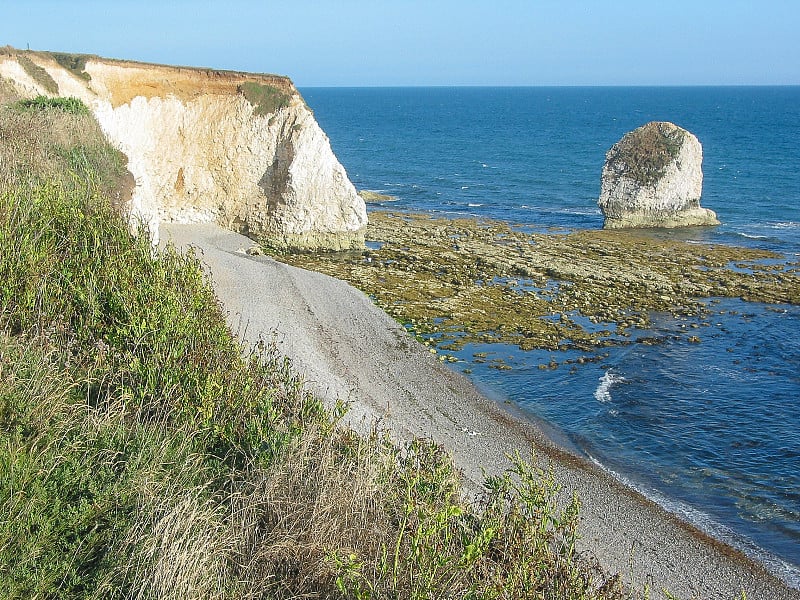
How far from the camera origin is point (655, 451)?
2094 cm

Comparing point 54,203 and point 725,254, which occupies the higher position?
point 54,203

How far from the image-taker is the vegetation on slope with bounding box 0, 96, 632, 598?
854 centimetres

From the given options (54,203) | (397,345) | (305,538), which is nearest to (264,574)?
(305,538)

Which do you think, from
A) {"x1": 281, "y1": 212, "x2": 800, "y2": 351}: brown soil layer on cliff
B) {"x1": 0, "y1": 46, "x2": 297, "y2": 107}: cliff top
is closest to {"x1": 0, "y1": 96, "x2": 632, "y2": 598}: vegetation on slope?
{"x1": 281, "y1": 212, "x2": 800, "y2": 351}: brown soil layer on cliff

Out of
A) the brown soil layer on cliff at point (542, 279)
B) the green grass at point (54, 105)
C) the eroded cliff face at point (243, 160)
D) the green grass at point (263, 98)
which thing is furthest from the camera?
the green grass at point (263, 98)

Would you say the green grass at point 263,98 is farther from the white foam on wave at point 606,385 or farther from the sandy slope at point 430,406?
the white foam on wave at point 606,385

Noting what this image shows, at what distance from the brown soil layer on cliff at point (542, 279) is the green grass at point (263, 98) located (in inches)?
339

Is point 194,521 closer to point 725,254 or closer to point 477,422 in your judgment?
point 477,422

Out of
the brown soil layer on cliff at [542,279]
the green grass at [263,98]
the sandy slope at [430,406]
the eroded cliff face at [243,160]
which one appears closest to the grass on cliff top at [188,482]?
the sandy slope at [430,406]

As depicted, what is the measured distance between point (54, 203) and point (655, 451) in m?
16.2

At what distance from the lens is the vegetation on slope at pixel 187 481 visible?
8539 millimetres

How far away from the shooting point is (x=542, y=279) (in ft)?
119

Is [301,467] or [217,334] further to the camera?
[217,334]

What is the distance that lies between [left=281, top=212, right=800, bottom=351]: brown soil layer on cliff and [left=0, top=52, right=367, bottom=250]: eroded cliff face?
8.07 ft
